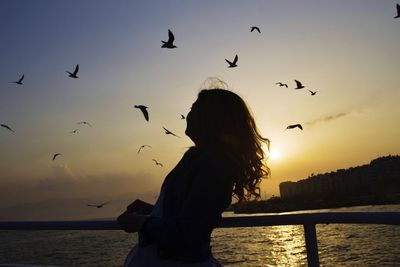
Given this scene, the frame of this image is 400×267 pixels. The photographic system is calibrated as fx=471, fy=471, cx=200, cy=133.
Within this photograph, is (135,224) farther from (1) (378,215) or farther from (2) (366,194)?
(2) (366,194)

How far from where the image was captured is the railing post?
2768 millimetres

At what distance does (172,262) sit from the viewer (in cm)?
216

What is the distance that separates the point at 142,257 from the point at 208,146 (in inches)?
23.9

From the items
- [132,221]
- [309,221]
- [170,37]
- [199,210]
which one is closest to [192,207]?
[199,210]

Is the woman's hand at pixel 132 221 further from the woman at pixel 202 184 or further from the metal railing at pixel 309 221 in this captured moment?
the metal railing at pixel 309 221

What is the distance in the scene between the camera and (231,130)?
232 centimetres

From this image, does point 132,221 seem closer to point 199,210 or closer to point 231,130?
point 199,210

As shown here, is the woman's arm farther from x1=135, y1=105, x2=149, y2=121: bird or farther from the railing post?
x1=135, y1=105, x2=149, y2=121: bird

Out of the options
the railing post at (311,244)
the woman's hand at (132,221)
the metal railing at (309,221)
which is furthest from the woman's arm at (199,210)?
the railing post at (311,244)

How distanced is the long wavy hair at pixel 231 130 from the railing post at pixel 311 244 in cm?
60

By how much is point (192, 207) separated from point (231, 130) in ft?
1.60

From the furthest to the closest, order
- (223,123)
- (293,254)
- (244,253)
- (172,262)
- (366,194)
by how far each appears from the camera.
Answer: (366,194) → (293,254) → (244,253) → (223,123) → (172,262)

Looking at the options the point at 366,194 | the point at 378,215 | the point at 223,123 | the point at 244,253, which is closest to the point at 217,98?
the point at 223,123

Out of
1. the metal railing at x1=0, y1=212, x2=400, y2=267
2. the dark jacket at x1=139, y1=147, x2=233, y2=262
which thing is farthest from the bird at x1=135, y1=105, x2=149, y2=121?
the dark jacket at x1=139, y1=147, x2=233, y2=262
